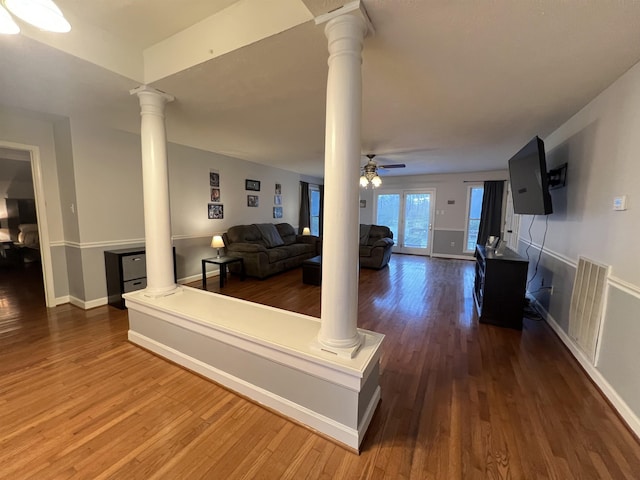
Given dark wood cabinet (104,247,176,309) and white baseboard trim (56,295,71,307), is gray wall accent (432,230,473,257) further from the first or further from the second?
white baseboard trim (56,295,71,307)

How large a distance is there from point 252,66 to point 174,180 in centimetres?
306

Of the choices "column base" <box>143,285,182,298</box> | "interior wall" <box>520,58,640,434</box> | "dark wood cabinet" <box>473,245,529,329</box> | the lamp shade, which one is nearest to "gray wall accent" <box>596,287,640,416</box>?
"interior wall" <box>520,58,640,434</box>

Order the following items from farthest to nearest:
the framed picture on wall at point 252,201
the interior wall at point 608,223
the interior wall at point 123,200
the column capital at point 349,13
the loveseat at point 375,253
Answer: the framed picture on wall at point 252,201
the loveseat at point 375,253
the interior wall at point 123,200
the interior wall at point 608,223
the column capital at point 349,13

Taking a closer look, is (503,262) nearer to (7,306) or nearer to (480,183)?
(480,183)

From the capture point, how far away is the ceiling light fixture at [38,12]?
1143 mm

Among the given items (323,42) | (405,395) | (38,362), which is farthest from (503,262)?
(38,362)

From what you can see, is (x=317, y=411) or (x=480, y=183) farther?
(x=480, y=183)

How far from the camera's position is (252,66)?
183 centimetres

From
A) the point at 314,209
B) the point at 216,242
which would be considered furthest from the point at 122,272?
the point at 314,209

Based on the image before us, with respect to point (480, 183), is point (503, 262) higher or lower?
Result: lower

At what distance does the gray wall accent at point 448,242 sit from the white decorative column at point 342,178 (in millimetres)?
6475

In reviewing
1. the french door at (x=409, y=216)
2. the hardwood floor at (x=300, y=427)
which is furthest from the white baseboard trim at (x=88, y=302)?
the french door at (x=409, y=216)

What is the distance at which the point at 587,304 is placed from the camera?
215 centimetres

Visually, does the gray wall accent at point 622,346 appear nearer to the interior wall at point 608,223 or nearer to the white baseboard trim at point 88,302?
the interior wall at point 608,223
